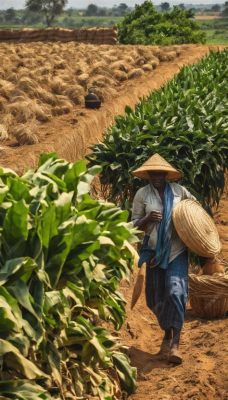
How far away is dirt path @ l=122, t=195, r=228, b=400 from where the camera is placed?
6.49 m

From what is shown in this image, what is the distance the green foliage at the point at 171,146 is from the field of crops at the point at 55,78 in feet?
8.82

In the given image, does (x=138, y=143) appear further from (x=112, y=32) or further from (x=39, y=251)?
(x=112, y=32)

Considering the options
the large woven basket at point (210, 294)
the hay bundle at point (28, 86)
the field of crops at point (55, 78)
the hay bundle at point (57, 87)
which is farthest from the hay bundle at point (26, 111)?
the large woven basket at point (210, 294)

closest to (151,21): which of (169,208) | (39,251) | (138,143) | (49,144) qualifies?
(49,144)

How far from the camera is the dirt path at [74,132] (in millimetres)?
12342

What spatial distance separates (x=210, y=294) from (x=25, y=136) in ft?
19.7

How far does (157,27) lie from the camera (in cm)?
4028

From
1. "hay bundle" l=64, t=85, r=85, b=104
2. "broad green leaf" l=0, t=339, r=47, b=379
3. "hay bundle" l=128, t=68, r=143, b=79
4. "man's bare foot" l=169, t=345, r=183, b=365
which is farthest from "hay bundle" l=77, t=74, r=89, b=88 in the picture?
"broad green leaf" l=0, t=339, r=47, b=379

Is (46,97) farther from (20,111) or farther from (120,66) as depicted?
(120,66)

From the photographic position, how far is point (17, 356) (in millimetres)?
Result: 4688

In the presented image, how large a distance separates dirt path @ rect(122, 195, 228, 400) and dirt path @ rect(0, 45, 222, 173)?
149 inches

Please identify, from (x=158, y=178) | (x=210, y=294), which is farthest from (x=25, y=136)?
(x=158, y=178)

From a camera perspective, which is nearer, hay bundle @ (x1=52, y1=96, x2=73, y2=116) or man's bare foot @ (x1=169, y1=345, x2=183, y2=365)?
man's bare foot @ (x1=169, y1=345, x2=183, y2=365)

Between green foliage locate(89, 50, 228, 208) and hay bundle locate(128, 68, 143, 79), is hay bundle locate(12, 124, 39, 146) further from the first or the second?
hay bundle locate(128, 68, 143, 79)
